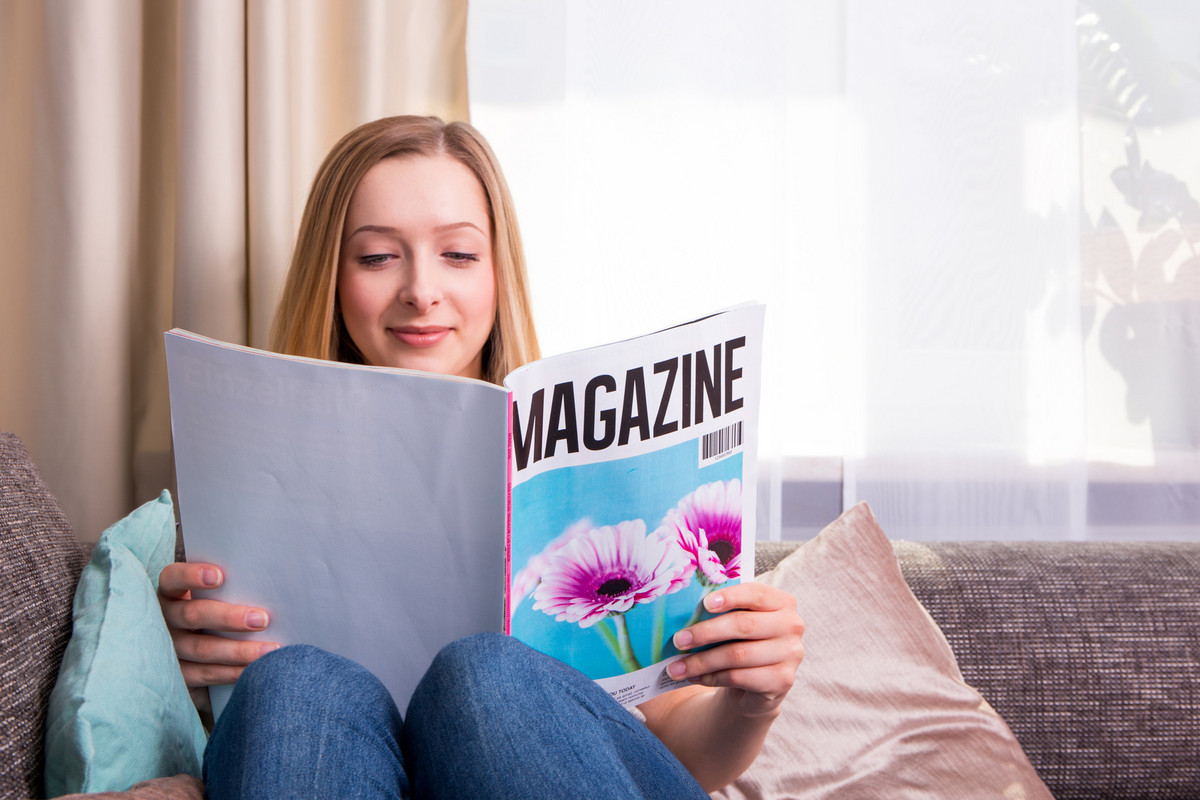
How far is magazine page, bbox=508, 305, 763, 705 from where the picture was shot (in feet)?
2.26

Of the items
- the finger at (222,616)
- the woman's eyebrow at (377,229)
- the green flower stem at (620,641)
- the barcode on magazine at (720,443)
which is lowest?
the green flower stem at (620,641)

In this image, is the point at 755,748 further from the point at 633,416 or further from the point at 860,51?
the point at 860,51

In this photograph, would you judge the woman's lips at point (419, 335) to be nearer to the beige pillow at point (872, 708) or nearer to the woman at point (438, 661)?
the woman at point (438, 661)

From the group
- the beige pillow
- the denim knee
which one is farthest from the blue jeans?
the beige pillow

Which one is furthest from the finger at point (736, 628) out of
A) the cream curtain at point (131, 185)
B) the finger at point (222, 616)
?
the cream curtain at point (131, 185)

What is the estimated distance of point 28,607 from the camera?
2.25 ft

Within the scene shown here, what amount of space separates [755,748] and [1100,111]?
4.07ft

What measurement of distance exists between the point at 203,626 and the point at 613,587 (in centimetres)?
36

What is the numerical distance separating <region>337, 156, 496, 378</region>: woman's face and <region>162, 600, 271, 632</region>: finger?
365mm

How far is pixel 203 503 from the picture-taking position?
29.0 inches

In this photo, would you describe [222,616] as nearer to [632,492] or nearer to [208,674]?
[208,674]

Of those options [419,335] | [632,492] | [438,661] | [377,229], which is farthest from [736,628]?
[377,229]

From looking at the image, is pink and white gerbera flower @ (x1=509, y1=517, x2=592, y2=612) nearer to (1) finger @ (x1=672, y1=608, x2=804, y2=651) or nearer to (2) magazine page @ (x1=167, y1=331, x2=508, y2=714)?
(2) magazine page @ (x1=167, y1=331, x2=508, y2=714)

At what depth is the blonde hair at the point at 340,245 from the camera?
103cm
